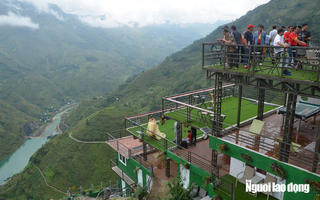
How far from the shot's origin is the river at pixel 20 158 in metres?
74.6

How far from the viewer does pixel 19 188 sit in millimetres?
53156

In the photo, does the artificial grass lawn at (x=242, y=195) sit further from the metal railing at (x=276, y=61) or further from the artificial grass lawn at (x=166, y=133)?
the metal railing at (x=276, y=61)

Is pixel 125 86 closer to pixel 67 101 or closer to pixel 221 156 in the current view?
pixel 67 101

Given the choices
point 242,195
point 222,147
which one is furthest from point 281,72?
point 242,195

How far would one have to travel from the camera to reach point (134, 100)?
91000mm

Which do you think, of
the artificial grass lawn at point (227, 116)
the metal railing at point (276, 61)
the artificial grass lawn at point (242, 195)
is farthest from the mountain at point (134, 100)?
the metal railing at point (276, 61)

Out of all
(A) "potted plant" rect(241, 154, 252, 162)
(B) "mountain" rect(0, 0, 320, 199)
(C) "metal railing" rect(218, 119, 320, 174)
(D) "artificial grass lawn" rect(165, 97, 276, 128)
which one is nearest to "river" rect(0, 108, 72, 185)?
(B) "mountain" rect(0, 0, 320, 199)

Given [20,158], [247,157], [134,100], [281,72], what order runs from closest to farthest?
[281,72], [247,157], [20,158], [134,100]

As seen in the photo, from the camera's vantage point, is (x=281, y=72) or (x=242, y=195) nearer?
(x=281, y=72)

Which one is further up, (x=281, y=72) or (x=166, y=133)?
(x=281, y=72)

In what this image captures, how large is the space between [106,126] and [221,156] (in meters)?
54.6

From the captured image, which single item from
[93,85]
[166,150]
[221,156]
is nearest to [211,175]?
[221,156]

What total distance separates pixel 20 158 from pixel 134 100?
1797 inches

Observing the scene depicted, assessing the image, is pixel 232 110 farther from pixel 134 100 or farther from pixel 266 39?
pixel 134 100
